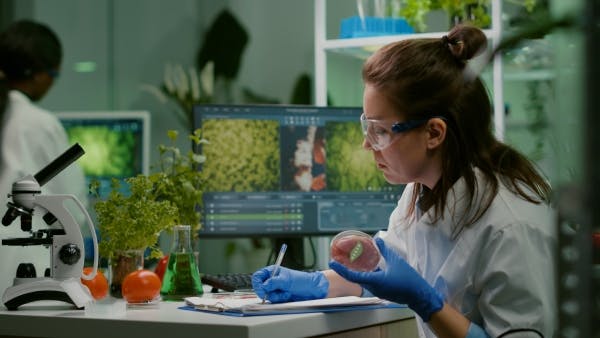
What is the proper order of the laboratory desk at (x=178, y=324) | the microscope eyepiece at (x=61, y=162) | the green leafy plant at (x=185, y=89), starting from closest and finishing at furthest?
the laboratory desk at (x=178, y=324)
the microscope eyepiece at (x=61, y=162)
the green leafy plant at (x=185, y=89)

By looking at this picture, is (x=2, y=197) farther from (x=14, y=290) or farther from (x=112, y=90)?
(x=112, y=90)

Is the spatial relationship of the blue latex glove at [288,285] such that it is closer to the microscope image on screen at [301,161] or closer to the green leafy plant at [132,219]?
the green leafy plant at [132,219]

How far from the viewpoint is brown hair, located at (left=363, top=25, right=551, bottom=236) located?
63.9 inches

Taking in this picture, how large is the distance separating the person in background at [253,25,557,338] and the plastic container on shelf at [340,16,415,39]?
1129 mm

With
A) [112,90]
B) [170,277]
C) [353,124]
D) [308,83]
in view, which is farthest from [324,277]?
[112,90]

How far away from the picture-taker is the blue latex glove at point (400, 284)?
1478mm

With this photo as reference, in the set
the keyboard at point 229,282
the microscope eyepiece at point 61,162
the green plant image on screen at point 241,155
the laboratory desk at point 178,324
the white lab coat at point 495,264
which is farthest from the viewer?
the green plant image on screen at point 241,155

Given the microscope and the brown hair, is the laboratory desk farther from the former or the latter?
the brown hair

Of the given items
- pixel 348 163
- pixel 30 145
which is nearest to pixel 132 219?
pixel 348 163

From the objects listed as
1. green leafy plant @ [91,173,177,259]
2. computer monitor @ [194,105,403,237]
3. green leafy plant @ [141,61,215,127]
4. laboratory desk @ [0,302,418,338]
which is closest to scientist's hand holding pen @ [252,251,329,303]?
laboratory desk @ [0,302,418,338]

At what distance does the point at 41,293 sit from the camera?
1.65 meters

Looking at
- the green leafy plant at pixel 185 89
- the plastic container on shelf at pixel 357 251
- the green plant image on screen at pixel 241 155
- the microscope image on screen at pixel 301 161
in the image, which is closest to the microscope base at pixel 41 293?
the plastic container on shelf at pixel 357 251

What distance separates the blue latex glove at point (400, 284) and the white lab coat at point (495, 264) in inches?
3.6

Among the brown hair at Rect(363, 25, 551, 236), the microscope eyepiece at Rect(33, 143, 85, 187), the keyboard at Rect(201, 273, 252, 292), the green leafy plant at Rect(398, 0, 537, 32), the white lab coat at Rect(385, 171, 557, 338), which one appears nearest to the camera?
the white lab coat at Rect(385, 171, 557, 338)
